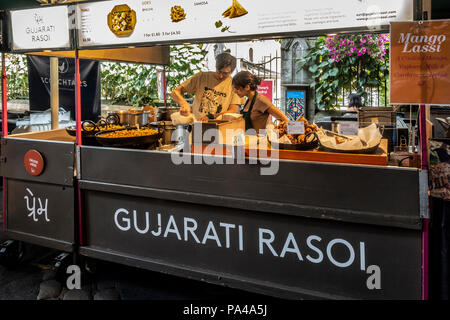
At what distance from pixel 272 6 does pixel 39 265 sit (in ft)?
9.73

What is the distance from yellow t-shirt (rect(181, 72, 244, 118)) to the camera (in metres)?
4.55

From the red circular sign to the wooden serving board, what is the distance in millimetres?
1383

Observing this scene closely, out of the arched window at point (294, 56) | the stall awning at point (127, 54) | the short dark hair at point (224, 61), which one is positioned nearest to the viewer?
the stall awning at point (127, 54)

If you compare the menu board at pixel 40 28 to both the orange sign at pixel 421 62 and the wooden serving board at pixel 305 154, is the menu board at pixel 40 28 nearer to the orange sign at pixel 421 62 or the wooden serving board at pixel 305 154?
the wooden serving board at pixel 305 154

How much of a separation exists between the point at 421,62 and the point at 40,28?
2.70 meters

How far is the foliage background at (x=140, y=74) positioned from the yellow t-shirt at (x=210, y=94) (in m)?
1.37

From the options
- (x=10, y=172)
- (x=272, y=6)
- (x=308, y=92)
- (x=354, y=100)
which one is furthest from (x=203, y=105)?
(x=308, y=92)

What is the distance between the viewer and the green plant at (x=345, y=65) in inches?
286

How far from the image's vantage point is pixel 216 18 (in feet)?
8.02

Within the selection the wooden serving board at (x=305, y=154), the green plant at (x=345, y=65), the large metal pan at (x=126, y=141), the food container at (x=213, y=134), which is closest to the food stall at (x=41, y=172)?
the large metal pan at (x=126, y=141)

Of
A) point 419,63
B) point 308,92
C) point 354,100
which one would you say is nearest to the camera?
point 419,63

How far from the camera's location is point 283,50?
29.8ft

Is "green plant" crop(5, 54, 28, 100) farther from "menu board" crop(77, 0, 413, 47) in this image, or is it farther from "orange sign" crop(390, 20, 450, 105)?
"orange sign" crop(390, 20, 450, 105)
